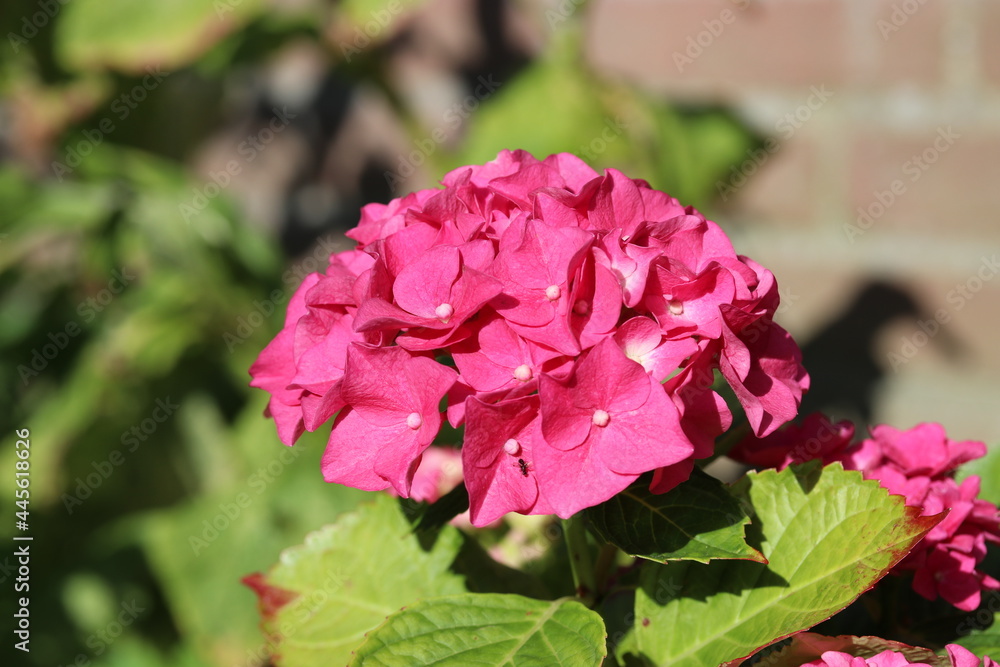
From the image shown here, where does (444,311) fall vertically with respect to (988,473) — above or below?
above

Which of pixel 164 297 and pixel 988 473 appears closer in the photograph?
pixel 988 473

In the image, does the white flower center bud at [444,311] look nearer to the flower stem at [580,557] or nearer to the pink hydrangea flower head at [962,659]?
the flower stem at [580,557]

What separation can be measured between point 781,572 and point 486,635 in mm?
134

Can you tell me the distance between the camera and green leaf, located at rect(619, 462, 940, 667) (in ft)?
1.23

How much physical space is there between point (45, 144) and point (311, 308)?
1117 millimetres

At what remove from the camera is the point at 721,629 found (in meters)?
0.41

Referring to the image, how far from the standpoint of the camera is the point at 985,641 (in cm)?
43

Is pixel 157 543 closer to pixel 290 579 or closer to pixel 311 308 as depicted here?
pixel 290 579

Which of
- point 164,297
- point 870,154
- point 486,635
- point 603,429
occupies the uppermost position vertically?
point 603,429

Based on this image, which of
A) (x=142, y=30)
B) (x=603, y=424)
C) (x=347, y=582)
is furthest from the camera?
(x=142, y=30)

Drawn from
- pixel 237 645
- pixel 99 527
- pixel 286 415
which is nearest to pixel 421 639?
A: pixel 286 415

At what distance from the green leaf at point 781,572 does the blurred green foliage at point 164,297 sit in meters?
0.59

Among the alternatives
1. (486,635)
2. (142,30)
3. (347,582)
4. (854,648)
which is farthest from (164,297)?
(854,648)

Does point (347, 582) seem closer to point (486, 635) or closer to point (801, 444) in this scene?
point (486, 635)
